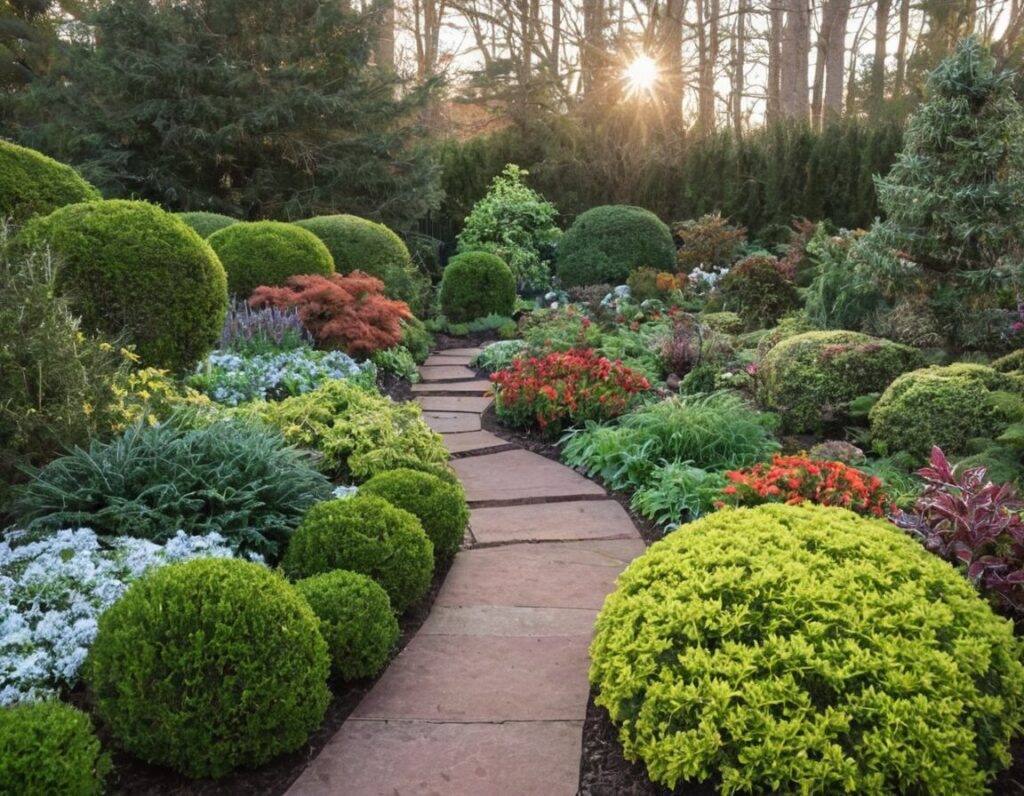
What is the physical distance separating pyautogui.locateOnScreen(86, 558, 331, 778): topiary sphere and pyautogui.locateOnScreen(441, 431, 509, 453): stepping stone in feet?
10.5

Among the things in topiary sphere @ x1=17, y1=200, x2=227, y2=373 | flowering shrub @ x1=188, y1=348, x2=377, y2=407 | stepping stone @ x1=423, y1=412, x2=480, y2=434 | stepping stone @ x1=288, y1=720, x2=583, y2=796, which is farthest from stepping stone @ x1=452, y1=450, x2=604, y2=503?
stepping stone @ x1=288, y1=720, x2=583, y2=796

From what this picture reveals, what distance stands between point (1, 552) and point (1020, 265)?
244 inches

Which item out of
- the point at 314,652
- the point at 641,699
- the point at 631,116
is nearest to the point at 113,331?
the point at 314,652

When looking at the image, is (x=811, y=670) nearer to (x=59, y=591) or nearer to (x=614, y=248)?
(x=59, y=591)

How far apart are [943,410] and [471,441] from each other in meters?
2.95

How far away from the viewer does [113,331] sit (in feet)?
16.6

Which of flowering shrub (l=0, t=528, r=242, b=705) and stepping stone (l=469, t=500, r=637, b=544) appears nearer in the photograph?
→ flowering shrub (l=0, t=528, r=242, b=705)

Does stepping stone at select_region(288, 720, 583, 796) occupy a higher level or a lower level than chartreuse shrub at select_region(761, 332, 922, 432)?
lower

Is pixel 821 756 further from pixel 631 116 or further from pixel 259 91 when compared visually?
pixel 631 116

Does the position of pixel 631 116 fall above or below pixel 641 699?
above

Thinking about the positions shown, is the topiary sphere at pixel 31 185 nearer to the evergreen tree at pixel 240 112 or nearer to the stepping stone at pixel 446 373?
the stepping stone at pixel 446 373

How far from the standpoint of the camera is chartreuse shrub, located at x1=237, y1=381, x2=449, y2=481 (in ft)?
14.2

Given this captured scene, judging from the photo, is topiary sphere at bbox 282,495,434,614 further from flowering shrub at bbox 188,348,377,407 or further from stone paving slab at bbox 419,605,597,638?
flowering shrub at bbox 188,348,377,407

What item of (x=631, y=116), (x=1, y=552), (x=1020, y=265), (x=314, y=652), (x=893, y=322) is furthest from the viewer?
(x=631, y=116)
